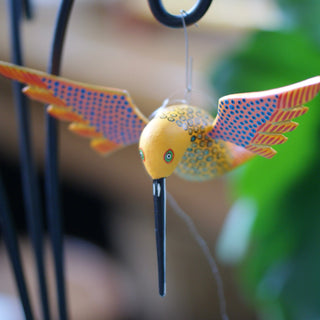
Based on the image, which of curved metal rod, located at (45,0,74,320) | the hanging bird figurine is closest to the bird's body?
the hanging bird figurine

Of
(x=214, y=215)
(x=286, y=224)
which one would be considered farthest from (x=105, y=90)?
(x=214, y=215)

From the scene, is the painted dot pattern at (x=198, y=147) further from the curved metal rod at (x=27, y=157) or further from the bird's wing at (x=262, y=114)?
the curved metal rod at (x=27, y=157)

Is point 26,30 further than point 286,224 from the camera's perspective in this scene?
Yes

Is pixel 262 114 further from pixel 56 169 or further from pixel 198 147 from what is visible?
pixel 56 169

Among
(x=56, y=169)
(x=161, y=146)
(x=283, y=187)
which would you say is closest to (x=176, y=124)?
(x=161, y=146)

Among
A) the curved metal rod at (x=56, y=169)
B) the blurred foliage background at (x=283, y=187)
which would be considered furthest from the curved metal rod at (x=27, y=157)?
the blurred foliage background at (x=283, y=187)

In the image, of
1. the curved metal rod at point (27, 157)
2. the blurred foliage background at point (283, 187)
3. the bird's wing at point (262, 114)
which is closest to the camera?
the bird's wing at point (262, 114)

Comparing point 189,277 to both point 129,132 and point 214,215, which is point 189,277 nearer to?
point 214,215
